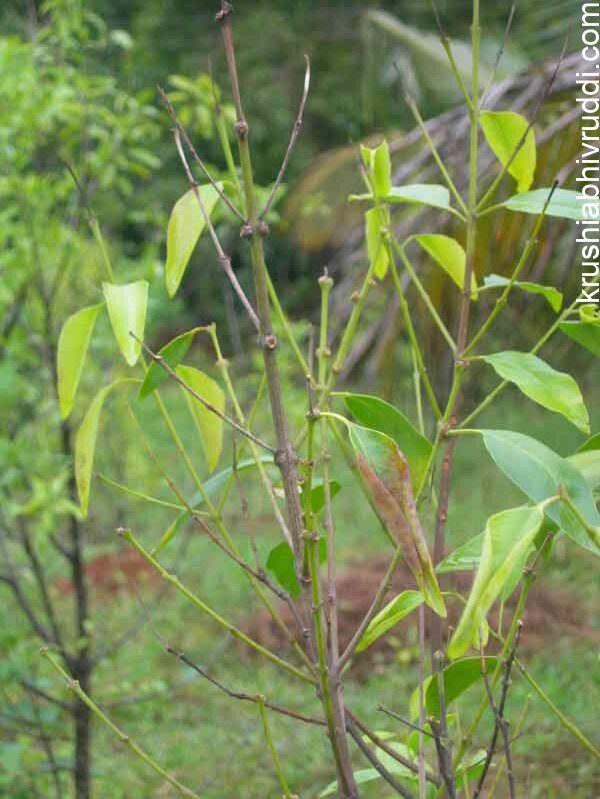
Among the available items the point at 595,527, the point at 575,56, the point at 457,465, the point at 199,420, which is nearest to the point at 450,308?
the point at 575,56

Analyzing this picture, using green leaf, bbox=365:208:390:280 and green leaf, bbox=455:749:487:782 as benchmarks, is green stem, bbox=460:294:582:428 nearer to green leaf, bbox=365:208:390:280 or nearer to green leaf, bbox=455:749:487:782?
green leaf, bbox=365:208:390:280

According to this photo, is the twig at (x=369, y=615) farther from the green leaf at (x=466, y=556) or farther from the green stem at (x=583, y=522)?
the green stem at (x=583, y=522)

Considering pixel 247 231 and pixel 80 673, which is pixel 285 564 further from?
pixel 80 673

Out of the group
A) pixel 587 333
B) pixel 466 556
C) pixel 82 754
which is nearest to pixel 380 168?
pixel 587 333

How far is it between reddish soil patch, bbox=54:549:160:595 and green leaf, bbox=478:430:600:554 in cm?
456

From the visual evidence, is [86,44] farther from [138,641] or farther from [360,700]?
[138,641]

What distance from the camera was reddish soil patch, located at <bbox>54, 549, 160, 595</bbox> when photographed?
5.43 meters

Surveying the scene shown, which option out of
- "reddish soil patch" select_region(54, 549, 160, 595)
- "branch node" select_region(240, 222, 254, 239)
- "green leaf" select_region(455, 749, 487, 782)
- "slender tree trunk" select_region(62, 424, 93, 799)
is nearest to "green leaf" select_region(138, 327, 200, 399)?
"branch node" select_region(240, 222, 254, 239)

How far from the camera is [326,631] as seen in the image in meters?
1.00

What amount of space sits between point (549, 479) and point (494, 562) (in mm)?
124

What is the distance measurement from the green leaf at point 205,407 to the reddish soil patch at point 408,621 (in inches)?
115

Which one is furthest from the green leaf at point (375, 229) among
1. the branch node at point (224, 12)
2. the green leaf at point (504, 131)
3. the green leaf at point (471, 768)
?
the green leaf at point (471, 768)

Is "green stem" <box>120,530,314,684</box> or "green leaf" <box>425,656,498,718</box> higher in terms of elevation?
"green stem" <box>120,530,314,684</box>

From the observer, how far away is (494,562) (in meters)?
0.70
